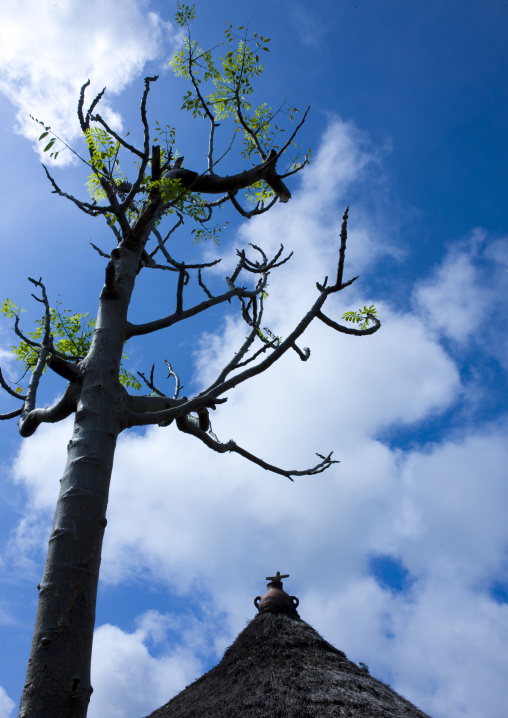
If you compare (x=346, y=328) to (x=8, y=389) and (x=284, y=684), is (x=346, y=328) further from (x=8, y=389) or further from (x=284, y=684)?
(x=284, y=684)

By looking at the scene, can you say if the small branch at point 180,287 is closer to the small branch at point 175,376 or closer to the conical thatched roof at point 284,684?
the small branch at point 175,376

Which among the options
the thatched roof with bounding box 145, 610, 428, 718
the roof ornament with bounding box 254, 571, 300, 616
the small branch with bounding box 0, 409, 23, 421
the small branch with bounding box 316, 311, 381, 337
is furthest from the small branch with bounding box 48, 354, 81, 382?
the roof ornament with bounding box 254, 571, 300, 616

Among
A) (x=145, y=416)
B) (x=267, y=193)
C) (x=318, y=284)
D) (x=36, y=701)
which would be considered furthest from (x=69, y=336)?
(x=36, y=701)

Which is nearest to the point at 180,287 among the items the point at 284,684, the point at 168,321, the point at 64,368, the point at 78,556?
the point at 168,321

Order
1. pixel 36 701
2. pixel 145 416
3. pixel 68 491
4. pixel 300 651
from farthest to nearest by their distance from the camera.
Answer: pixel 300 651 < pixel 145 416 < pixel 68 491 < pixel 36 701

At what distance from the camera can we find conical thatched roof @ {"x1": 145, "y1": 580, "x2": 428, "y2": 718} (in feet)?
18.0

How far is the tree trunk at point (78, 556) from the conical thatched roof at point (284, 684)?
3919mm

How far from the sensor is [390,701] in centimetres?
604

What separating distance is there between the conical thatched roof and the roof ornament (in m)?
0.27

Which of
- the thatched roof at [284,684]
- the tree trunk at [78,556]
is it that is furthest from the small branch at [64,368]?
the thatched roof at [284,684]

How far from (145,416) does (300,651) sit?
4.86 m

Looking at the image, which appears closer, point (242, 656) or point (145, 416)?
point (145, 416)

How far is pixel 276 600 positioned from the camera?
7883mm

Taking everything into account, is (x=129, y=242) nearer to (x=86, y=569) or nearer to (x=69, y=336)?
(x=69, y=336)
